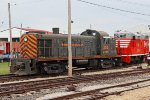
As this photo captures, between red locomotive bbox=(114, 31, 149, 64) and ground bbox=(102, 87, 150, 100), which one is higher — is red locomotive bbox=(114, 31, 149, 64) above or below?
above

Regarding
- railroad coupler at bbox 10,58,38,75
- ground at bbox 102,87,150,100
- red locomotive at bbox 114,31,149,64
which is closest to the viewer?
ground at bbox 102,87,150,100

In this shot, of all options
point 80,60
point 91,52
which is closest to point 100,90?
point 80,60

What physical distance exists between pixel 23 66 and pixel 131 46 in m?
14.7

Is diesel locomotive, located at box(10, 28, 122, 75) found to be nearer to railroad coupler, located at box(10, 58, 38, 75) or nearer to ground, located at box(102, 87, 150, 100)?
railroad coupler, located at box(10, 58, 38, 75)

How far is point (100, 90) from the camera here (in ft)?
51.9

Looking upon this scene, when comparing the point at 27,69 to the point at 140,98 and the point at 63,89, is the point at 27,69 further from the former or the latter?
the point at 140,98

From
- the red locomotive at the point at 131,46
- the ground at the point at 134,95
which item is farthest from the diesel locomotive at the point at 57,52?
the ground at the point at 134,95

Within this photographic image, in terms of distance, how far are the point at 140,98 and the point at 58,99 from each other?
3194mm

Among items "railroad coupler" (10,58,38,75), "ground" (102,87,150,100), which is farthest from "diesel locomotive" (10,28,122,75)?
"ground" (102,87,150,100)

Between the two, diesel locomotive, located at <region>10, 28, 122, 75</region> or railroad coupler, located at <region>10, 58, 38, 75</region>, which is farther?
diesel locomotive, located at <region>10, 28, 122, 75</region>

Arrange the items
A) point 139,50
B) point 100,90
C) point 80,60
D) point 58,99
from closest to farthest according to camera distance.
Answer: point 58,99 → point 100,90 → point 80,60 → point 139,50

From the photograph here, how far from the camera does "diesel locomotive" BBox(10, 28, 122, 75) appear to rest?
23359 mm

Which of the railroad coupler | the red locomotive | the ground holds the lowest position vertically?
the ground

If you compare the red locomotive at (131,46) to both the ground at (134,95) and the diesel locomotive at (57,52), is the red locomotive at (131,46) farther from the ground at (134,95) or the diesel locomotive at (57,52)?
the ground at (134,95)
